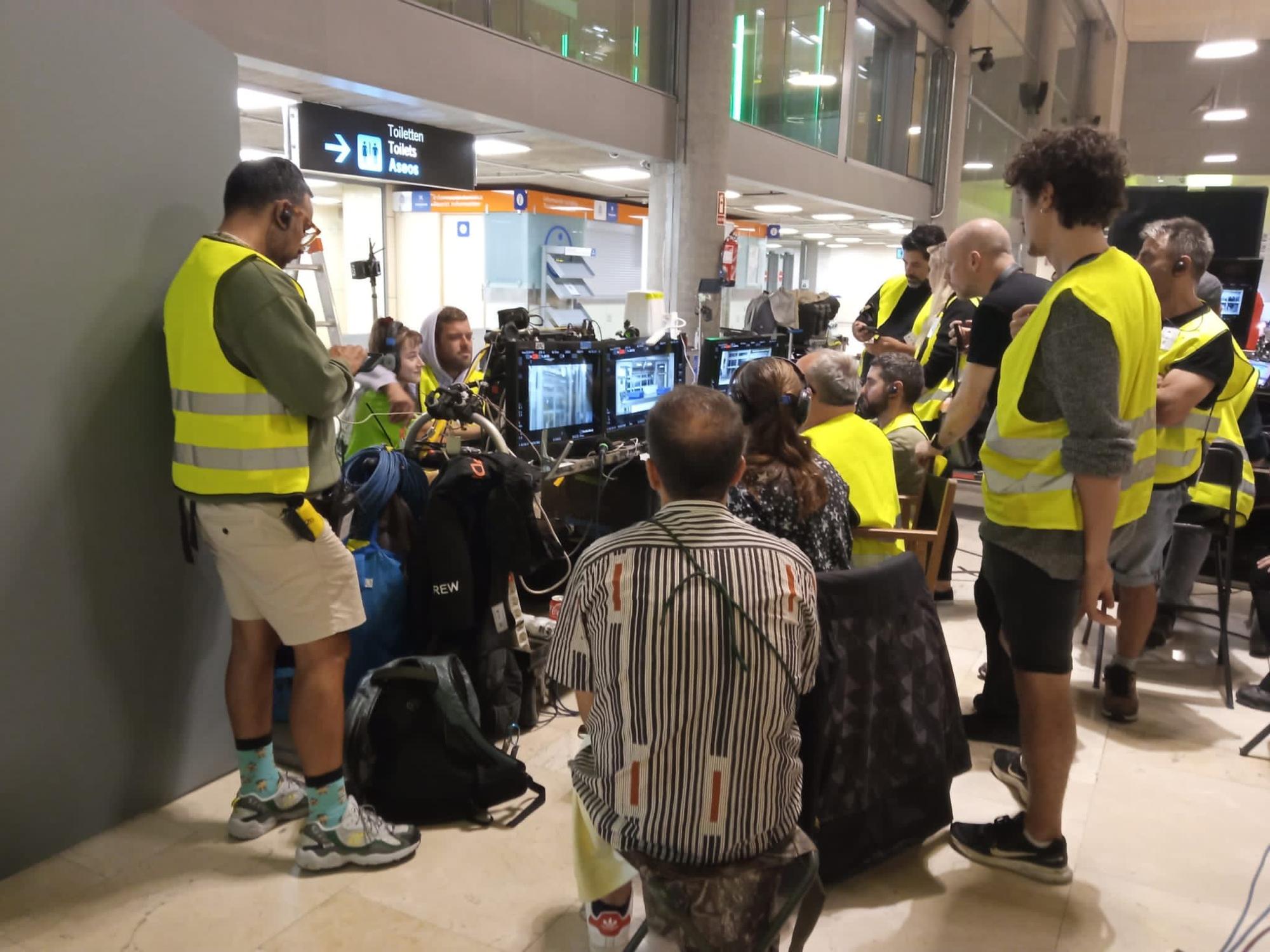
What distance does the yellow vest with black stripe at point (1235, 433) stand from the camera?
11.0ft

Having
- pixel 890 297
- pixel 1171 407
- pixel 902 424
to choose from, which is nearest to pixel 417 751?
pixel 902 424

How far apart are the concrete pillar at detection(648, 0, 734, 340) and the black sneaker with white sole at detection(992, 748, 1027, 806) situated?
182 inches

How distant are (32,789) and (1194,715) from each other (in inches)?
142

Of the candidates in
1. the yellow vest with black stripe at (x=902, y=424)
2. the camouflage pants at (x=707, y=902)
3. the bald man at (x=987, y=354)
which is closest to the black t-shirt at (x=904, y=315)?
the yellow vest with black stripe at (x=902, y=424)

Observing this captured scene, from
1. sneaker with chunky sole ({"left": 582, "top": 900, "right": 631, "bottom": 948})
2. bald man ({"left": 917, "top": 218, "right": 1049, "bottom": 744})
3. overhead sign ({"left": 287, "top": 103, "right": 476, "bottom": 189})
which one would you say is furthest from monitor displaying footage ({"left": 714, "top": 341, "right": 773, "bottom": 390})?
sneaker with chunky sole ({"left": 582, "top": 900, "right": 631, "bottom": 948})

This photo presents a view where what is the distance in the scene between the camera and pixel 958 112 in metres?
11.5

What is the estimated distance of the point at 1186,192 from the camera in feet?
25.0

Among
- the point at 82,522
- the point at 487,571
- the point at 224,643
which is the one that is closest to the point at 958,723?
the point at 487,571

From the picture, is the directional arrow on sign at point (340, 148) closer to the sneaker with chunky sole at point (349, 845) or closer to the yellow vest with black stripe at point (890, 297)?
the yellow vest with black stripe at point (890, 297)

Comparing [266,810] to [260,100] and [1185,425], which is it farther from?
[260,100]

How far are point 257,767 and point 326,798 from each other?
269 millimetres

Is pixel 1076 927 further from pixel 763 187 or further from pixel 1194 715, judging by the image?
pixel 763 187

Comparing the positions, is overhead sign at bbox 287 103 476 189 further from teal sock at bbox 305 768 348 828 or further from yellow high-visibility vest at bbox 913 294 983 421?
teal sock at bbox 305 768 348 828

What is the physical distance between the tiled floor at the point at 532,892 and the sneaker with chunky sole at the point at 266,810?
36 millimetres
